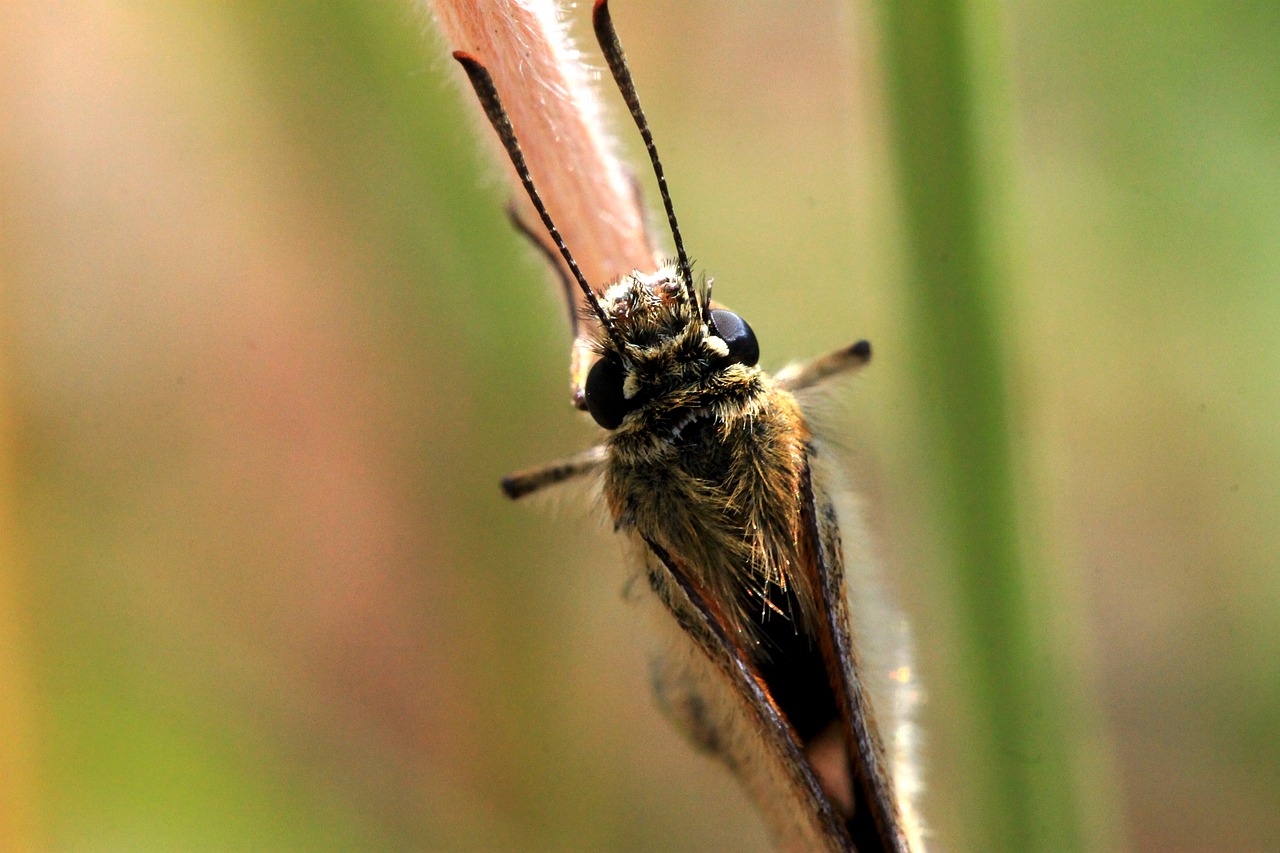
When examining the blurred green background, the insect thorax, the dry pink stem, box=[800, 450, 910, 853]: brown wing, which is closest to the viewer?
the dry pink stem

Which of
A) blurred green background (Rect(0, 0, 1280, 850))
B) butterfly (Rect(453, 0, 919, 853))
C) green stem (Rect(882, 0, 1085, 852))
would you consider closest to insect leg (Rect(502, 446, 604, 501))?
blurred green background (Rect(0, 0, 1280, 850))

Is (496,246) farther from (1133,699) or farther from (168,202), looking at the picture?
(1133,699)

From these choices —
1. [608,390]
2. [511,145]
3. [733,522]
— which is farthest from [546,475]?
[511,145]

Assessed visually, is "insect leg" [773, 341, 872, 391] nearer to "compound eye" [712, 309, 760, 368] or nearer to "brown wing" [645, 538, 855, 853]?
"compound eye" [712, 309, 760, 368]

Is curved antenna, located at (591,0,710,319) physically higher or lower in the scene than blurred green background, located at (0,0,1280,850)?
higher

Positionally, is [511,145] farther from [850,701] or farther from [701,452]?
[850,701]

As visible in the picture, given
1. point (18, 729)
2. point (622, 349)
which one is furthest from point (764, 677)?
point (18, 729)

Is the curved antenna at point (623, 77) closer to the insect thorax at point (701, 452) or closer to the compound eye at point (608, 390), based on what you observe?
the insect thorax at point (701, 452)

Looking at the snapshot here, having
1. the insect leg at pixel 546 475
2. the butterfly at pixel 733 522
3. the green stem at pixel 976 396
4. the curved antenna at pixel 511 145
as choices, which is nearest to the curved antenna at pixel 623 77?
the butterfly at pixel 733 522
